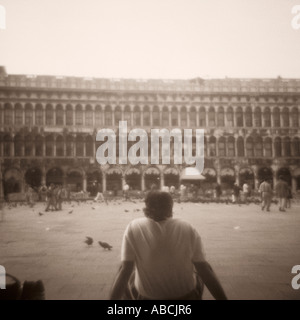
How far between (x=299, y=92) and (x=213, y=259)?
270 inches

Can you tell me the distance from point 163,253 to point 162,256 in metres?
0.03

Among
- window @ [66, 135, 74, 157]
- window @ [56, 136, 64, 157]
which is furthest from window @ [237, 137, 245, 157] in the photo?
window @ [56, 136, 64, 157]

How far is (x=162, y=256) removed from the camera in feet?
8.98

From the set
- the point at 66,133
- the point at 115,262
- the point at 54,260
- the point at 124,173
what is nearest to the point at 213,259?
the point at 115,262

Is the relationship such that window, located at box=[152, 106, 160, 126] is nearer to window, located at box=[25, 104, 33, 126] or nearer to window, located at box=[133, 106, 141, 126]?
window, located at box=[133, 106, 141, 126]

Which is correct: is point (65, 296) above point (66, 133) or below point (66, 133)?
below

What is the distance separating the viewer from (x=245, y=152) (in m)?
27.0

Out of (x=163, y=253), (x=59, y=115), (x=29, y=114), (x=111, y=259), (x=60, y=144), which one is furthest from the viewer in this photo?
(x=59, y=115)

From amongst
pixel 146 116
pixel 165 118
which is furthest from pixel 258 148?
pixel 146 116

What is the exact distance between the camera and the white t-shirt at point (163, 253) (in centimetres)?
271

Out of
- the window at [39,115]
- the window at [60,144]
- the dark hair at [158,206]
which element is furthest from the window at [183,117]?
the dark hair at [158,206]

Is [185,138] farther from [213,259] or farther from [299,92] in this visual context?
[213,259]

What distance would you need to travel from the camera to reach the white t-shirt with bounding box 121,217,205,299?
271cm

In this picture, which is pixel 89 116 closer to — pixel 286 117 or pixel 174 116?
pixel 174 116
